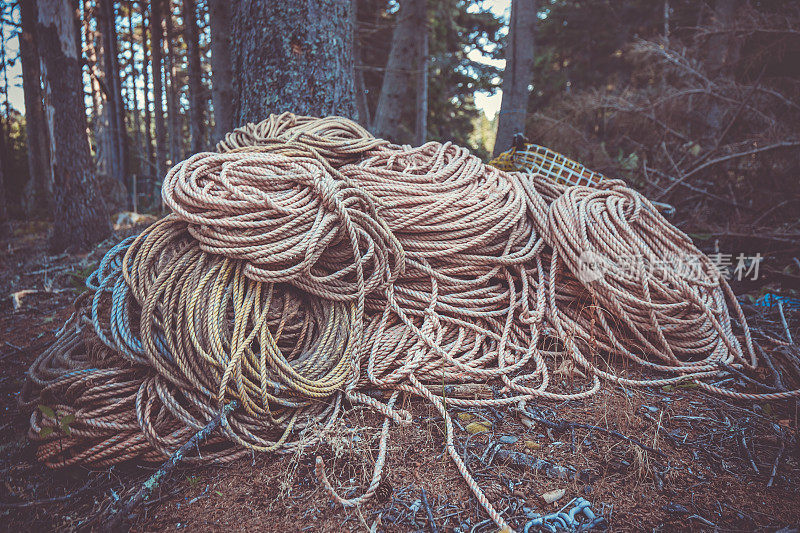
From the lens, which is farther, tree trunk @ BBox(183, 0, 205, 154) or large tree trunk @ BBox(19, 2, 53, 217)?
large tree trunk @ BBox(19, 2, 53, 217)

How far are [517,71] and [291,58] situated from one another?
4.81 m

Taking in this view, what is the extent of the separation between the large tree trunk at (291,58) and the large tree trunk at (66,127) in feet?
11.2

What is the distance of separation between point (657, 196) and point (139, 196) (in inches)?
493

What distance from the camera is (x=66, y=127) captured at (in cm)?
541

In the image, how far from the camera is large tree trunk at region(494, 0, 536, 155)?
269 inches

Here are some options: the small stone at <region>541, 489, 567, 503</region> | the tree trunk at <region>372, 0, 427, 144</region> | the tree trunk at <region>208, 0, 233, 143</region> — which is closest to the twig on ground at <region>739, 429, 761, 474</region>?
the small stone at <region>541, 489, 567, 503</region>

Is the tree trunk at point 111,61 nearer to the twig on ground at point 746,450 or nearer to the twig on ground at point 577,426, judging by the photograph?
the twig on ground at point 577,426

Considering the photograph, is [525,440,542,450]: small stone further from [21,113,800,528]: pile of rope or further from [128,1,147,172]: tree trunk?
[128,1,147,172]: tree trunk

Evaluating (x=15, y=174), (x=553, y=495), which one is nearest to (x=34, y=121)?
(x=15, y=174)

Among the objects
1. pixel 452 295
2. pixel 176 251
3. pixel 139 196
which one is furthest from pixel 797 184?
pixel 139 196

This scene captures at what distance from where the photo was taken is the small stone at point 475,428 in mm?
1749

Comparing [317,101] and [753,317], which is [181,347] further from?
[753,317]

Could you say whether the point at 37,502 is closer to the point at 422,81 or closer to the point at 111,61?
the point at 422,81

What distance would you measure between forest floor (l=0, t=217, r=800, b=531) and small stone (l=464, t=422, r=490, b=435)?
17 mm
